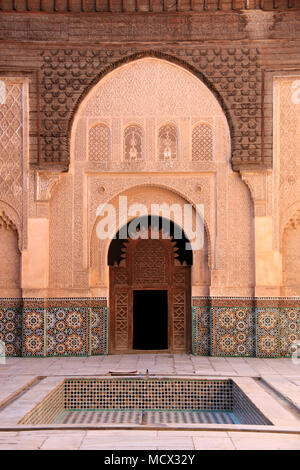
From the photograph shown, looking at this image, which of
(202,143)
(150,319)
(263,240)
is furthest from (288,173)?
(150,319)

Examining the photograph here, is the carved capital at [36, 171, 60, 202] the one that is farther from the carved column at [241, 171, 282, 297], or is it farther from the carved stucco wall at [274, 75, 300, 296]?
the carved stucco wall at [274, 75, 300, 296]

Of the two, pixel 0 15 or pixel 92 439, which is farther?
pixel 0 15

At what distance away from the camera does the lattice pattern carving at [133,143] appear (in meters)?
6.49

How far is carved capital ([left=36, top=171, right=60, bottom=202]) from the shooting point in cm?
633

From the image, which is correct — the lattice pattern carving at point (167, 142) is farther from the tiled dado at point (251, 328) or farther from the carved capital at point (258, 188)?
the tiled dado at point (251, 328)

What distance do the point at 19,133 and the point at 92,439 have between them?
4133 mm

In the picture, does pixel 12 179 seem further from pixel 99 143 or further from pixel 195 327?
pixel 195 327

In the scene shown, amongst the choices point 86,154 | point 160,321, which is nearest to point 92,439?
point 160,321

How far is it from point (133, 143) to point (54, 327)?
2312mm

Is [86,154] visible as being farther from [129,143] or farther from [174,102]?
[174,102]

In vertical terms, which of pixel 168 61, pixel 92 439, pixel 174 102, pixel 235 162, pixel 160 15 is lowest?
pixel 92 439

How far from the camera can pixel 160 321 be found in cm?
665

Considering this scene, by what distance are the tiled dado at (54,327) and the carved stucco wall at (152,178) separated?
0.22m

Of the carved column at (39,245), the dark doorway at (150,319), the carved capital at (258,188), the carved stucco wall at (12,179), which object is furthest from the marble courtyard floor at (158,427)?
the carved capital at (258,188)
